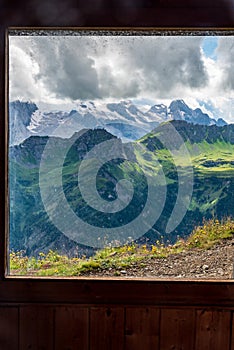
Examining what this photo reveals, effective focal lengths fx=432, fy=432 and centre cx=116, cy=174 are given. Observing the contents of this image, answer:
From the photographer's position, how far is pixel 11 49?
6.14 feet

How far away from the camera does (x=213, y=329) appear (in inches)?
72.7

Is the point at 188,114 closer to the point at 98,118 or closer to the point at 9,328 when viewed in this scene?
the point at 98,118

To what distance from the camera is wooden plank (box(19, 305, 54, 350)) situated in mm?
1853

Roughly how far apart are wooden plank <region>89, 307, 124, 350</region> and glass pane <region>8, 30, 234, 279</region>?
159 mm

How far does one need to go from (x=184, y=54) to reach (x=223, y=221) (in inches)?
29.5

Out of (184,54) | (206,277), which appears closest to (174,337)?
(206,277)

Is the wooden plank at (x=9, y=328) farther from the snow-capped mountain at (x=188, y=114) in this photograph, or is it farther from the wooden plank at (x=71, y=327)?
the snow-capped mountain at (x=188, y=114)

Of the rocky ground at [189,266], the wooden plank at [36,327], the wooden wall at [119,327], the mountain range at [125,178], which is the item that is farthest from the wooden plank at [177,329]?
the wooden plank at [36,327]

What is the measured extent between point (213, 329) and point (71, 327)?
0.61 m

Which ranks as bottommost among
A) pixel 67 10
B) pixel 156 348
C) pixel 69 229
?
pixel 156 348

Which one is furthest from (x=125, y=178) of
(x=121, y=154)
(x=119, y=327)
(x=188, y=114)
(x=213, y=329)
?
(x=213, y=329)

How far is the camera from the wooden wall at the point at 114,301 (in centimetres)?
183

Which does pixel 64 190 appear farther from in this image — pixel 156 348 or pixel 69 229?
pixel 156 348

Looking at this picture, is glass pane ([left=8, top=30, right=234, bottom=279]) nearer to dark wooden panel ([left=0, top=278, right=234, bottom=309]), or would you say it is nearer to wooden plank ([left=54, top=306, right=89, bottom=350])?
dark wooden panel ([left=0, top=278, right=234, bottom=309])
